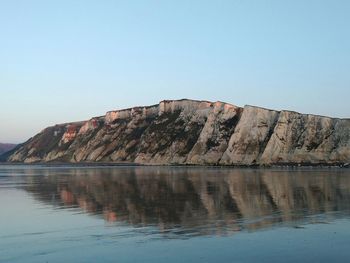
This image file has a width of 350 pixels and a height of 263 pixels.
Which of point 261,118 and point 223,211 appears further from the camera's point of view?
point 261,118

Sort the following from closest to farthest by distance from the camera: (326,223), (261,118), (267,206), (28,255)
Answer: (28,255), (326,223), (267,206), (261,118)

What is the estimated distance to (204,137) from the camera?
122438mm

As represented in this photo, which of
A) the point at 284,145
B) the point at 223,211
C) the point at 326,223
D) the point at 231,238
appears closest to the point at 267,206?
the point at 223,211

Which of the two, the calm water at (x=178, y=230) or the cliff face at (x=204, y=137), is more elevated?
the cliff face at (x=204, y=137)

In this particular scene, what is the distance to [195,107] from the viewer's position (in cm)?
14375

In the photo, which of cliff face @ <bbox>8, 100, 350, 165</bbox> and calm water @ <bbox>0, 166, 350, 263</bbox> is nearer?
calm water @ <bbox>0, 166, 350, 263</bbox>

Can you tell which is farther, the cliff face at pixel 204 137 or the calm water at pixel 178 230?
the cliff face at pixel 204 137

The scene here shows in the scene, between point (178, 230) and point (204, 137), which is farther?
point (204, 137)

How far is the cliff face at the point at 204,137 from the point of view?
102 metres

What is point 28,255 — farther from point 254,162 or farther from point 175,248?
point 254,162

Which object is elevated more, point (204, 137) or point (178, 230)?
point (204, 137)

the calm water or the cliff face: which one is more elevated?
the cliff face

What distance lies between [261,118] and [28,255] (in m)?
103

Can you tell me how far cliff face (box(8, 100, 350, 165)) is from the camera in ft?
333
